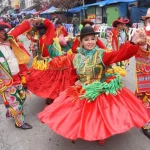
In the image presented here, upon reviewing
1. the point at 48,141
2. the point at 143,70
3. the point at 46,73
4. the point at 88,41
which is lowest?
the point at 48,141

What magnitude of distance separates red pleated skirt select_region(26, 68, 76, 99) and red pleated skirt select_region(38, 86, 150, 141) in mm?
1239

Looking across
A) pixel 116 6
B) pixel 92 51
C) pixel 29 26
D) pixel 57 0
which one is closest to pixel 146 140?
pixel 92 51

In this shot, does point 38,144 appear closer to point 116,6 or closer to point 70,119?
point 70,119

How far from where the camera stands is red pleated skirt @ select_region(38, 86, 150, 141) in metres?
2.53

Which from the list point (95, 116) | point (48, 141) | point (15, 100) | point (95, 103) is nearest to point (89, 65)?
point (95, 103)

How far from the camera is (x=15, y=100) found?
3719 millimetres

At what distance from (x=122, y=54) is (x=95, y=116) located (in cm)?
73

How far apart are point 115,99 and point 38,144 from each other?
1.33 meters

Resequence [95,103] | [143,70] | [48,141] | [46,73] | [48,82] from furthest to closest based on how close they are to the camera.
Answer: [46,73]
[48,82]
[48,141]
[143,70]
[95,103]

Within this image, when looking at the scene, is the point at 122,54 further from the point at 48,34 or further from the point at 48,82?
the point at 48,34

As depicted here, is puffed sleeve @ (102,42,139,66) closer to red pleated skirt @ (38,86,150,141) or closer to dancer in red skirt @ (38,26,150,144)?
dancer in red skirt @ (38,26,150,144)

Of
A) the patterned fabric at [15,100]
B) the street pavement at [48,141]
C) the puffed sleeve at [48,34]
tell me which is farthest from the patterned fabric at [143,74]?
the puffed sleeve at [48,34]

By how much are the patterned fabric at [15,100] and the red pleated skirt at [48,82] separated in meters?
0.49

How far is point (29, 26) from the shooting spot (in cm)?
395
